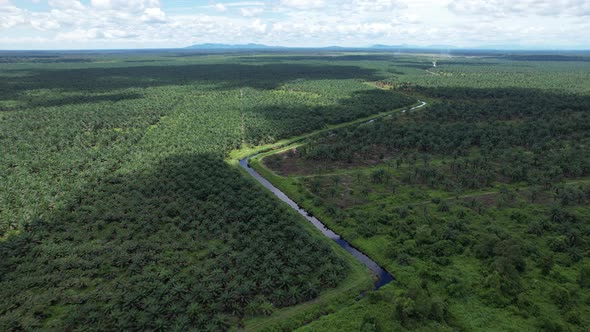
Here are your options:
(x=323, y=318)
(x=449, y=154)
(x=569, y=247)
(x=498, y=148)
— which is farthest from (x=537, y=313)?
(x=498, y=148)

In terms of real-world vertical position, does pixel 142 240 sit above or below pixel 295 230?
below

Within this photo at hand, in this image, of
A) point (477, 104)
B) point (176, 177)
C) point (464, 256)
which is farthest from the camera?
point (477, 104)

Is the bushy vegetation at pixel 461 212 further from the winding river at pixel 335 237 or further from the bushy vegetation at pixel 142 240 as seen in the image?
the bushy vegetation at pixel 142 240

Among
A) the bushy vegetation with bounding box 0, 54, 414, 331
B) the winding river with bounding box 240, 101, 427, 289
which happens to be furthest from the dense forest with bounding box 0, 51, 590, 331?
the winding river with bounding box 240, 101, 427, 289

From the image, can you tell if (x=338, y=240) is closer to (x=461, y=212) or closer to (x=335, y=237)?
(x=335, y=237)

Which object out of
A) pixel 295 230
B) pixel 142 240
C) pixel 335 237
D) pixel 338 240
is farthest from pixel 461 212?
pixel 142 240

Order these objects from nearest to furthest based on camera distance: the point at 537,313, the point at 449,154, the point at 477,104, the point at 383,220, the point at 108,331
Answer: the point at 108,331, the point at 537,313, the point at 383,220, the point at 449,154, the point at 477,104

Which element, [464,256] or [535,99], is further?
[535,99]

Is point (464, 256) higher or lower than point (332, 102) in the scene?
lower

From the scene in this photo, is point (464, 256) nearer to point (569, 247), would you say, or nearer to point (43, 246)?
point (569, 247)
